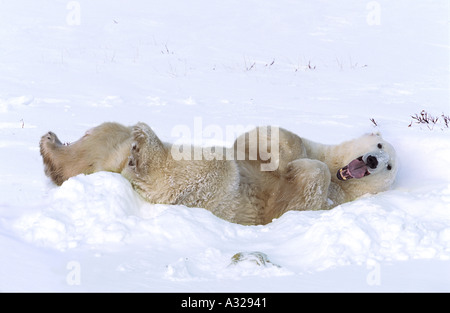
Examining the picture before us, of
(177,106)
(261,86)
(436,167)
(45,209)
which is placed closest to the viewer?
(45,209)

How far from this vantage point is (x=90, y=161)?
4598 mm

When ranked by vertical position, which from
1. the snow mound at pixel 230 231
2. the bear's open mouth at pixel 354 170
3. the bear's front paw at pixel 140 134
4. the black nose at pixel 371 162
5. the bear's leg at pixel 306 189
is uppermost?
the bear's front paw at pixel 140 134

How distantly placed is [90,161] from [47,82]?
195 inches

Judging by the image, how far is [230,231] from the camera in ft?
13.3

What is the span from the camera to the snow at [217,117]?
3.34 m

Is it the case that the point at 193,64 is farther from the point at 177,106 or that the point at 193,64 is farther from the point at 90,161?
the point at 90,161

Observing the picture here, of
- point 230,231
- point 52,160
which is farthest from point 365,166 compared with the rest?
point 52,160

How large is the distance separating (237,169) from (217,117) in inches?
115

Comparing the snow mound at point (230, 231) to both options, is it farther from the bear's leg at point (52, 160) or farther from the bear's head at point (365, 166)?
the bear's head at point (365, 166)

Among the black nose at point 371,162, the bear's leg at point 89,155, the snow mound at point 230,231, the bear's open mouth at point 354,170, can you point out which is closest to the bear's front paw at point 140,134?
the bear's leg at point 89,155

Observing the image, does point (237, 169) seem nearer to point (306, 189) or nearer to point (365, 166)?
point (306, 189)
